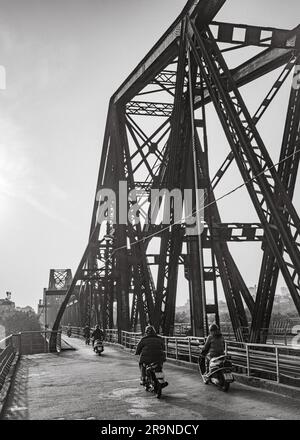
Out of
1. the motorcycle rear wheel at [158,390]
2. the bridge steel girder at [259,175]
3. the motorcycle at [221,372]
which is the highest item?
the bridge steel girder at [259,175]

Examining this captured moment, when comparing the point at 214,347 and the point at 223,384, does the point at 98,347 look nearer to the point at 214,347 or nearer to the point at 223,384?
the point at 214,347

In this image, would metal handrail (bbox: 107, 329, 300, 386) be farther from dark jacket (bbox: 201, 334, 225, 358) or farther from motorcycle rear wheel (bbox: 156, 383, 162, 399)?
motorcycle rear wheel (bbox: 156, 383, 162, 399)

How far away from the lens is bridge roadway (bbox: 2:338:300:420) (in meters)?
6.81

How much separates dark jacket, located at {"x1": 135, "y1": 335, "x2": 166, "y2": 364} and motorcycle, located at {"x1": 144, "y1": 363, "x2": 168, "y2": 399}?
138 mm

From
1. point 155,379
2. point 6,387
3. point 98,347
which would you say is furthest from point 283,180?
point 98,347

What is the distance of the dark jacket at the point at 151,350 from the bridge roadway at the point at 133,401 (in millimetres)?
667

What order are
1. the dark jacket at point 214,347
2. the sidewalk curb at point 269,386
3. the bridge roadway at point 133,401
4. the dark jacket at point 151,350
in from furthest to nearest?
1. the dark jacket at point 214,347
2. the dark jacket at point 151,350
3. the sidewalk curb at point 269,386
4. the bridge roadway at point 133,401

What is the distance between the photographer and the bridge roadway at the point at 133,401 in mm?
6812

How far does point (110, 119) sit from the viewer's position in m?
20.6

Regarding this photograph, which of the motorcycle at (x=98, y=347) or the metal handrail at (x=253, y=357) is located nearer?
the metal handrail at (x=253, y=357)

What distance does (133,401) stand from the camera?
8.03 m

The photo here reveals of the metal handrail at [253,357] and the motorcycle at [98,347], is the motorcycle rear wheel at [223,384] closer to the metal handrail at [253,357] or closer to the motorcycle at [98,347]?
the metal handrail at [253,357]

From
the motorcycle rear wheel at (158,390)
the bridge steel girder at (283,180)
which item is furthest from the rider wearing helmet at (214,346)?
the bridge steel girder at (283,180)

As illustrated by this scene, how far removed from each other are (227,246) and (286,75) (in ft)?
18.3
